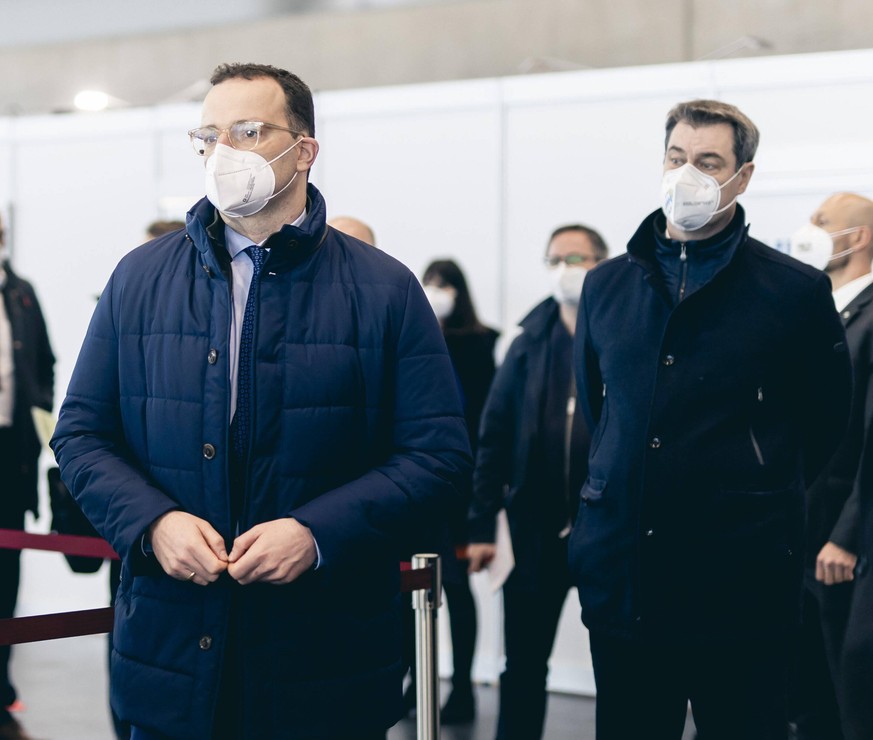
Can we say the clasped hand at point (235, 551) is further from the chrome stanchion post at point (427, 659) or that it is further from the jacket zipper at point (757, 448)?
the jacket zipper at point (757, 448)

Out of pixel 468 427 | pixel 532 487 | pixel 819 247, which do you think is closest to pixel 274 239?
pixel 532 487

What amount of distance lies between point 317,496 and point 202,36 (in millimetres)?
6086

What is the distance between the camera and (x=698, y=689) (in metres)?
2.77

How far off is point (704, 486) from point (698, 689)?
1.40 ft

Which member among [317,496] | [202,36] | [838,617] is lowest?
[838,617]

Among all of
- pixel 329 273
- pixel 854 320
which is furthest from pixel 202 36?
pixel 329 273

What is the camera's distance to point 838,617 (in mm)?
4039

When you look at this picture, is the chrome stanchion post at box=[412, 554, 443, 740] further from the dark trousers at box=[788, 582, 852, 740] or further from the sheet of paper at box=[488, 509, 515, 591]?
the dark trousers at box=[788, 582, 852, 740]

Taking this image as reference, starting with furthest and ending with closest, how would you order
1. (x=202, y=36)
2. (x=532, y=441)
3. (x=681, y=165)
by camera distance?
(x=202, y=36), (x=532, y=441), (x=681, y=165)

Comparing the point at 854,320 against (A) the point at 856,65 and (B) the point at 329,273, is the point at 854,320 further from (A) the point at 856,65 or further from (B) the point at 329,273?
(B) the point at 329,273

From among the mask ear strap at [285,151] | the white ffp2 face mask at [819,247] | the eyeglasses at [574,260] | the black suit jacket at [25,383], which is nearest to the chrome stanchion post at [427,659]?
the mask ear strap at [285,151]

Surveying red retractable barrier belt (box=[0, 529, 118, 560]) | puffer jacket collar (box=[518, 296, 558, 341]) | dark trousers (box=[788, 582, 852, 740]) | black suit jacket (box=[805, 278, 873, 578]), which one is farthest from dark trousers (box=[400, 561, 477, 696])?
red retractable barrier belt (box=[0, 529, 118, 560])

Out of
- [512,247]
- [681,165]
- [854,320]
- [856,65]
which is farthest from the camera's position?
[512,247]

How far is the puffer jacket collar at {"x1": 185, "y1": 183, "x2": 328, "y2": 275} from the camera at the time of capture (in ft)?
7.48
